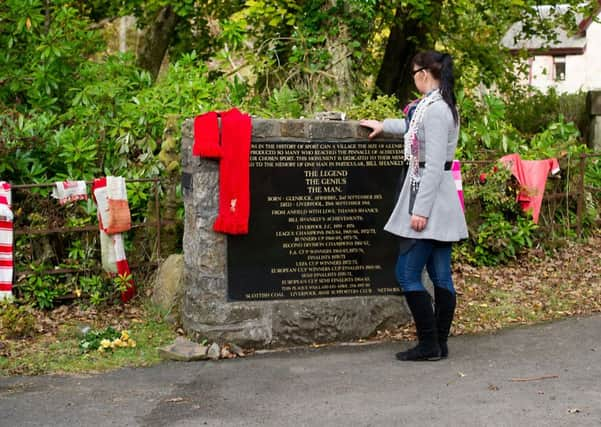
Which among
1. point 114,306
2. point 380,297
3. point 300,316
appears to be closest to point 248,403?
point 300,316

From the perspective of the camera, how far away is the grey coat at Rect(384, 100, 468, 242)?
5805mm

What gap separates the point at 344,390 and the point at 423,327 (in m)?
0.82

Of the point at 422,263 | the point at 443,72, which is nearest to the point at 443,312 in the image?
the point at 422,263

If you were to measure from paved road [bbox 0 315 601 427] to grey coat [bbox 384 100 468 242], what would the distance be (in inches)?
35.5

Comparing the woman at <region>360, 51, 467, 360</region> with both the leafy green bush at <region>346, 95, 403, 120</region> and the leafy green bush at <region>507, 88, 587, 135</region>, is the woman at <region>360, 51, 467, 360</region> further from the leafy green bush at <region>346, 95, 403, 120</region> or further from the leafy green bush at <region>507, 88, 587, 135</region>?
the leafy green bush at <region>507, 88, 587, 135</region>

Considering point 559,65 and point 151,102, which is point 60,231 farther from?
point 559,65

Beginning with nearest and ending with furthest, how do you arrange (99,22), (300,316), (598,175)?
(300,316)
(598,175)
(99,22)

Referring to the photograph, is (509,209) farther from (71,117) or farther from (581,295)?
(71,117)

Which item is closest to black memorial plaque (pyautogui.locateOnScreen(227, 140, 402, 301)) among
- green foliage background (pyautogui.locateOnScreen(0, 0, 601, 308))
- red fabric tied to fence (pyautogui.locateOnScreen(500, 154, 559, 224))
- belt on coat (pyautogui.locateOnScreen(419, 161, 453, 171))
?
belt on coat (pyautogui.locateOnScreen(419, 161, 453, 171))

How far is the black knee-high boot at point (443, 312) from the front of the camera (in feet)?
20.2

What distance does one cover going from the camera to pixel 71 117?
9.23 metres

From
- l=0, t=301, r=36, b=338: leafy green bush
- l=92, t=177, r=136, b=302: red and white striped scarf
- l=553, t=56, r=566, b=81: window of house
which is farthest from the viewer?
l=553, t=56, r=566, b=81: window of house

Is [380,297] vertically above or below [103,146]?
below

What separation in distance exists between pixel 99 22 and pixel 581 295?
10.8 meters
